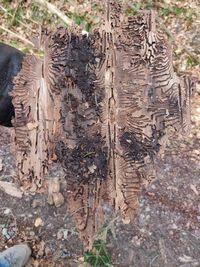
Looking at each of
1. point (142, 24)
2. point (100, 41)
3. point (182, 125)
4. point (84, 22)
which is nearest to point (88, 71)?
point (100, 41)

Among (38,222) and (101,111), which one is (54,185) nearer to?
(38,222)

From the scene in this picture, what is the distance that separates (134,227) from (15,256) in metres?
0.67

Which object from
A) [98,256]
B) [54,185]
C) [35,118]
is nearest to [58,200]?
[54,185]

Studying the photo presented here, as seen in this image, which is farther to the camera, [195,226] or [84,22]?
[84,22]

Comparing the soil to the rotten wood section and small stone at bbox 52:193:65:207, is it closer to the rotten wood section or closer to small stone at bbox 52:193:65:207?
small stone at bbox 52:193:65:207

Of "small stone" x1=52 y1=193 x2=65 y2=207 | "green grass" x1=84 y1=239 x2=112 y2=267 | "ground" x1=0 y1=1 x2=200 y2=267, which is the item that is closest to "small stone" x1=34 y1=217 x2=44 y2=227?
"ground" x1=0 y1=1 x2=200 y2=267

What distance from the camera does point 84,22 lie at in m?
4.00

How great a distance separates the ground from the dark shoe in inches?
4.2

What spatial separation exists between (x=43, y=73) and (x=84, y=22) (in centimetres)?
207

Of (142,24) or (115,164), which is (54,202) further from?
(142,24)

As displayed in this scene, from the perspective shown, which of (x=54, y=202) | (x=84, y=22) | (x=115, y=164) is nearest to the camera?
(x=115, y=164)

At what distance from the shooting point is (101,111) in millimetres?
2014

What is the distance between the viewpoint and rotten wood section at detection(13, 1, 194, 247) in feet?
6.17

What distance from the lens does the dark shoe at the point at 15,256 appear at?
2.47 meters
